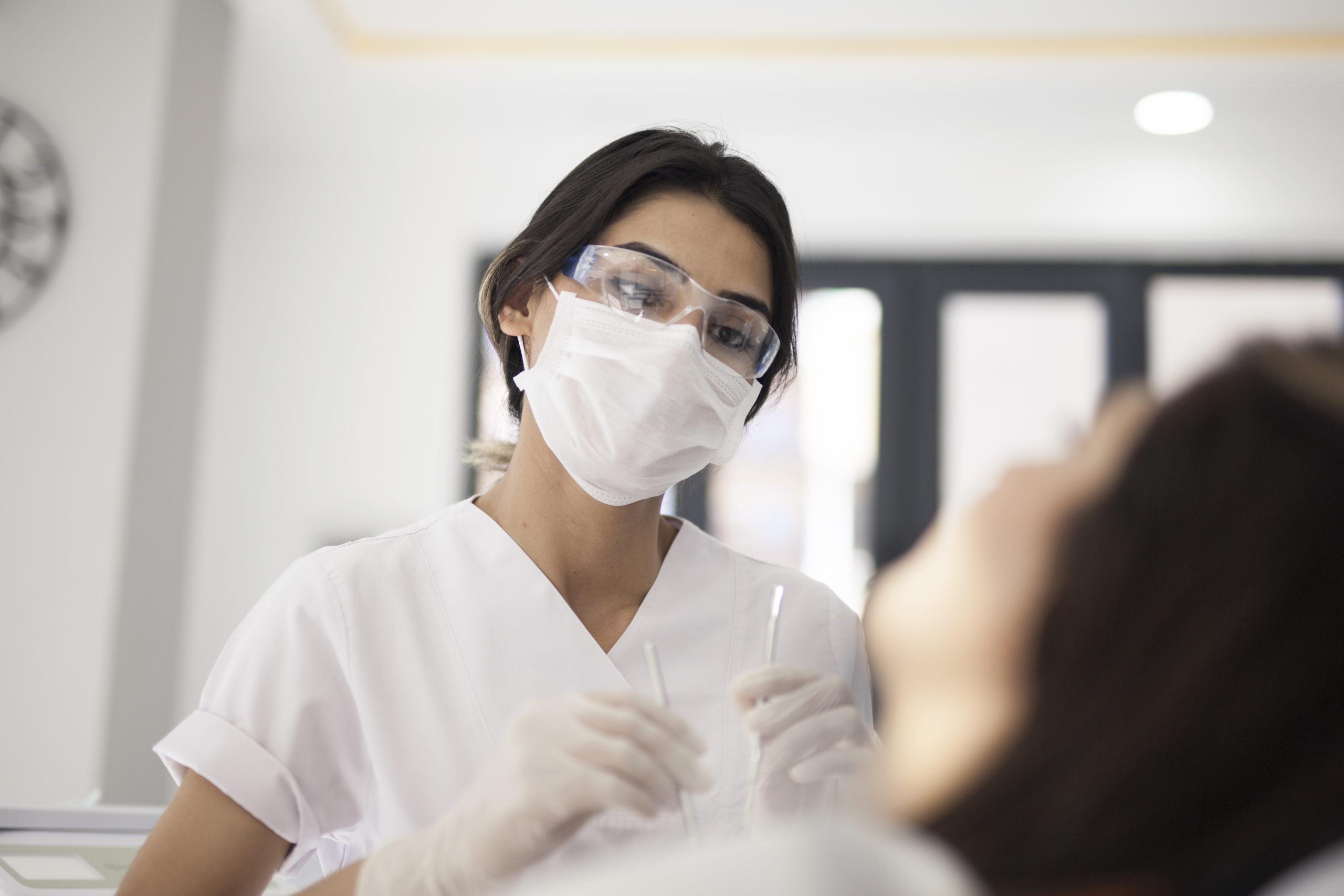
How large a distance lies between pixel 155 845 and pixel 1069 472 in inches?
33.2

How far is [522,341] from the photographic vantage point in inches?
49.8

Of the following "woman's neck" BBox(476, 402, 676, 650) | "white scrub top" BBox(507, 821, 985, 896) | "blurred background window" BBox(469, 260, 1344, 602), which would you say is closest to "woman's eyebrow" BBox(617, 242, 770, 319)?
"woman's neck" BBox(476, 402, 676, 650)

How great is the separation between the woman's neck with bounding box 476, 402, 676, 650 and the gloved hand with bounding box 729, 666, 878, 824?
0.84 ft

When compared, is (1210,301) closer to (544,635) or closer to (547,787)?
(544,635)

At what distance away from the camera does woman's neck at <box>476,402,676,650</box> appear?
3.73 ft

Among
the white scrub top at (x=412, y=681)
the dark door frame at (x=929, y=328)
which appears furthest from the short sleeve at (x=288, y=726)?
the dark door frame at (x=929, y=328)

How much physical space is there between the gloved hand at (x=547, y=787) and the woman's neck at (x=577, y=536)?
33 cm

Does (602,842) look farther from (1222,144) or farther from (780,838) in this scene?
(1222,144)

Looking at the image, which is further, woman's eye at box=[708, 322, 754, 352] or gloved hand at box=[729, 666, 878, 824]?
woman's eye at box=[708, 322, 754, 352]

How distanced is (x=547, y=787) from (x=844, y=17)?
2.77m

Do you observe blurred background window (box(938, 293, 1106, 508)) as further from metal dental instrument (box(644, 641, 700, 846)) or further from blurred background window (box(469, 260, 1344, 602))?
metal dental instrument (box(644, 641, 700, 846))

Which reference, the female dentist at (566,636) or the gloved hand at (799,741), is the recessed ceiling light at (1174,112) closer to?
the female dentist at (566,636)

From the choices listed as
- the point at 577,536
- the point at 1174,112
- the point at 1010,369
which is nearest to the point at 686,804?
the point at 577,536

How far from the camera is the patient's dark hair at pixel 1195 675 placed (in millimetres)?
415
